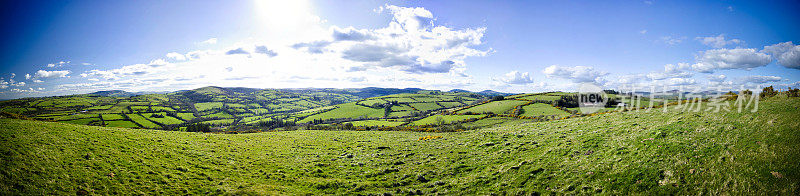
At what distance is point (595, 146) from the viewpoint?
48.1 ft

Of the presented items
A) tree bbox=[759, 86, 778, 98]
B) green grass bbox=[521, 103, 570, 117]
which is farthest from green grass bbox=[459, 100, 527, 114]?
tree bbox=[759, 86, 778, 98]

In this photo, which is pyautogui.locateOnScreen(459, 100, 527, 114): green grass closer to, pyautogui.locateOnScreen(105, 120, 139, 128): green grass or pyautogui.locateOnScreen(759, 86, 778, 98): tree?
pyautogui.locateOnScreen(759, 86, 778, 98): tree

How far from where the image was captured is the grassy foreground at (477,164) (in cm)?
936

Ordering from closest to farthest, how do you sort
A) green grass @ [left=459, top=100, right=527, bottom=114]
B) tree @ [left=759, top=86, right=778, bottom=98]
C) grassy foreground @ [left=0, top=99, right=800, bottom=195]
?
grassy foreground @ [left=0, top=99, right=800, bottom=195] < tree @ [left=759, top=86, right=778, bottom=98] < green grass @ [left=459, top=100, right=527, bottom=114]

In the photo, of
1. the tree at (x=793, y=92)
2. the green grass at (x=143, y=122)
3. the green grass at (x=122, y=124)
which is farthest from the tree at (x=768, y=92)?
the green grass at (x=122, y=124)

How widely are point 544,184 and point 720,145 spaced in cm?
716

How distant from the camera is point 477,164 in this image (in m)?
16.5

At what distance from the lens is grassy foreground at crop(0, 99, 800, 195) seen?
369 inches

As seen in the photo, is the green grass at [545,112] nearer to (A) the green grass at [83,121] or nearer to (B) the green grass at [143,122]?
(B) the green grass at [143,122]

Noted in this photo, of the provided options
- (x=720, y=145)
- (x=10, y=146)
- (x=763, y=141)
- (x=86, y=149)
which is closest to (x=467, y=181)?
(x=720, y=145)

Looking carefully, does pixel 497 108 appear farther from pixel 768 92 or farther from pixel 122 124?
pixel 122 124

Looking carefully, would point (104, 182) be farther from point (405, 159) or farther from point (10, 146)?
point (405, 159)

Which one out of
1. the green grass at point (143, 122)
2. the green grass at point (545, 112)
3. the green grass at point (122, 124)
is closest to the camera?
the green grass at point (545, 112)

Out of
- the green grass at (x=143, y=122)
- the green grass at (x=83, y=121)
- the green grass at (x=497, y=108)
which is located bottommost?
the green grass at (x=143, y=122)
